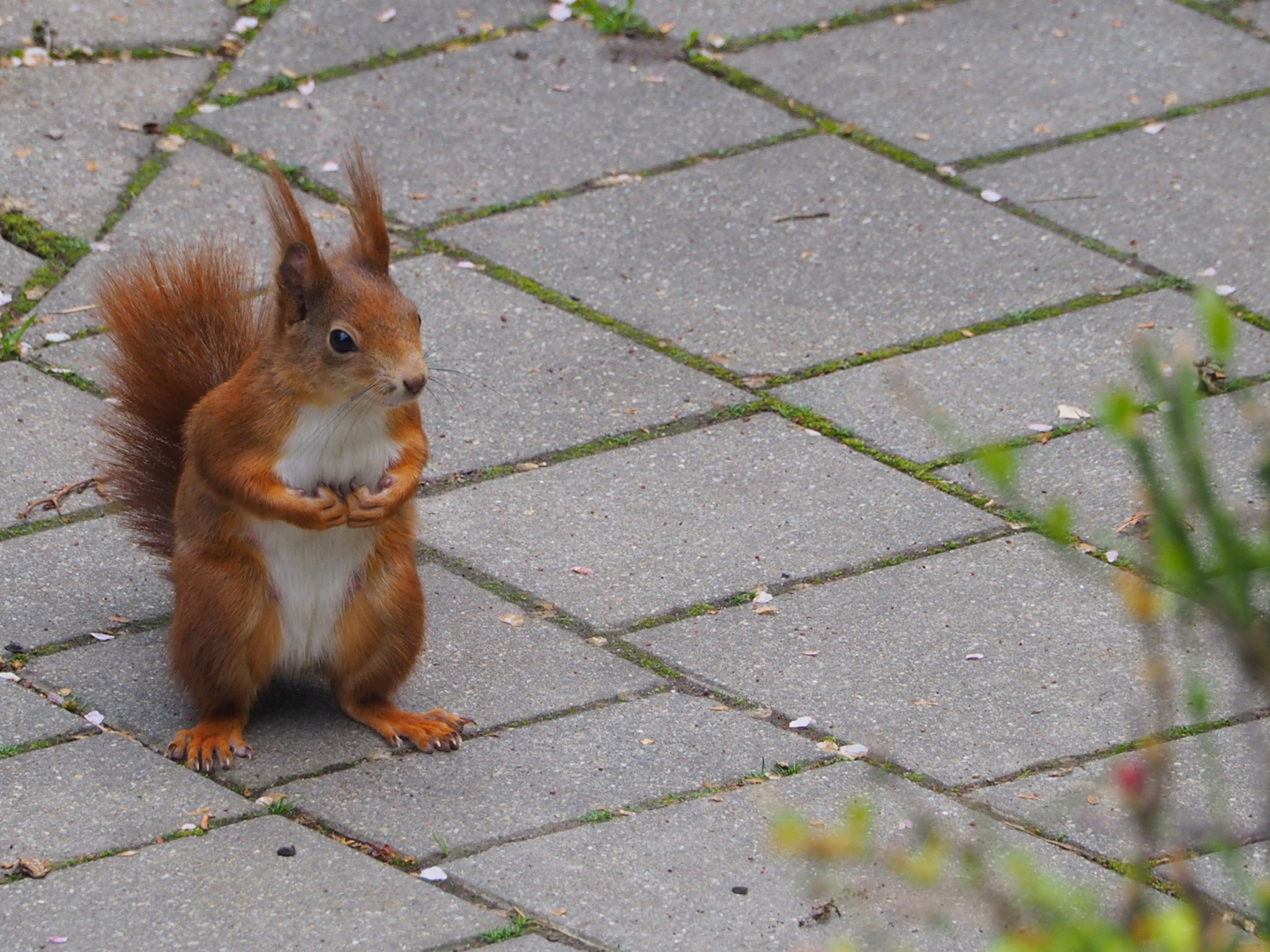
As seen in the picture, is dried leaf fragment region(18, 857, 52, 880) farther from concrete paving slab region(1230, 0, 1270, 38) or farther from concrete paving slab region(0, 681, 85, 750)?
concrete paving slab region(1230, 0, 1270, 38)

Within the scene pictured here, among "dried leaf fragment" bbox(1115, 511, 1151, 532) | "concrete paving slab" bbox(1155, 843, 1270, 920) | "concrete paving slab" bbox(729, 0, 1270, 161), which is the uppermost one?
"concrete paving slab" bbox(729, 0, 1270, 161)

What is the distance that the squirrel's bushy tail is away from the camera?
289cm

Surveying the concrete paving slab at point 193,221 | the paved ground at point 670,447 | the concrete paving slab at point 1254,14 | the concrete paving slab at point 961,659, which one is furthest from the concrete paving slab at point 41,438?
the concrete paving slab at point 1254,14

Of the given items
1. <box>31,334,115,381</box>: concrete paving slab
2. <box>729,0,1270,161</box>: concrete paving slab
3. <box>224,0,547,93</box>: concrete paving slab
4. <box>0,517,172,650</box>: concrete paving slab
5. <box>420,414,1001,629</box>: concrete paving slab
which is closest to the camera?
<box>0,517,172,650</box>: concrete paving slab

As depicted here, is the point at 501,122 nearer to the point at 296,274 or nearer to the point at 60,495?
the point at 60,495

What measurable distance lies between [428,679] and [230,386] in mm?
607

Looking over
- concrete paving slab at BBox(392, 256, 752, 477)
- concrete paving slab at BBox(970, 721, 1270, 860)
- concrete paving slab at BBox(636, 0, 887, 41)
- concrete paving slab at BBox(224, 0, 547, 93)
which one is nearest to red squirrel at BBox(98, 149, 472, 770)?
concrete paving slab at BBox(392, 256, 752, 477)

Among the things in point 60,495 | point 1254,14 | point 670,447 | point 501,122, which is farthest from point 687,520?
point 1254,14

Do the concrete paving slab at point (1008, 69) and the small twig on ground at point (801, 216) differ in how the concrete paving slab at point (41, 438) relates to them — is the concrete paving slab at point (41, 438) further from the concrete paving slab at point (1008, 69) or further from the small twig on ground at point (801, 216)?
the concrete paving slab at point (1008, 69)

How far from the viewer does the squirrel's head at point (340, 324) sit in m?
2.49

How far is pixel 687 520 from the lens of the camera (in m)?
3.32

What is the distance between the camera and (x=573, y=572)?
3172 mm

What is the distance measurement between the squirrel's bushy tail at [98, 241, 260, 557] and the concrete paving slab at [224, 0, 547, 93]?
1.76 meters

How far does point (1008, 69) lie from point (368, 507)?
279 cm
